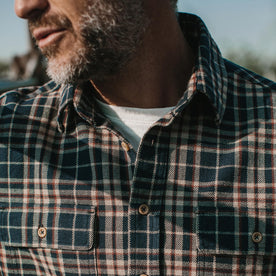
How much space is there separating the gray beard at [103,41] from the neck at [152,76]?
59 mm

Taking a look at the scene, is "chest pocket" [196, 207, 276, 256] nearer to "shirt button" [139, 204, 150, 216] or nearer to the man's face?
"shirt button" [139, 204, 150, 216]

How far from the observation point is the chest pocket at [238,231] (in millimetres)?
1562

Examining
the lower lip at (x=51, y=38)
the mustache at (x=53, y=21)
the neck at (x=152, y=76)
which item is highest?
the mustache at (x=53, y=21)

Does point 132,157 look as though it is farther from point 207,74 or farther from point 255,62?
point 255,62

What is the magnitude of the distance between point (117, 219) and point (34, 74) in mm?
3094

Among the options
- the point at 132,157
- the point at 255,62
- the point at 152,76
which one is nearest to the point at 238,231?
the point at 132,157

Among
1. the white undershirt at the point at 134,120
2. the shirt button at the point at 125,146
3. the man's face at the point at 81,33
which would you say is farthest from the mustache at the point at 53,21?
the shirt button at the point at 125,146

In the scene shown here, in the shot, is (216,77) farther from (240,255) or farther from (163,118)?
(240,255)

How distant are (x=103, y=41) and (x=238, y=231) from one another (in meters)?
0.94

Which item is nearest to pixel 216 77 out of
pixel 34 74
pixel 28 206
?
pixel 28 206

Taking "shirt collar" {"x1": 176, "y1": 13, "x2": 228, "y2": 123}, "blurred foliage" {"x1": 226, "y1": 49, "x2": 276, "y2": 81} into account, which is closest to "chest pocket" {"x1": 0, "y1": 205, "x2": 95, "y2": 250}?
"shirt collar" {"x1": 176, "y1": 13, "x2": 228, "y2": 123}

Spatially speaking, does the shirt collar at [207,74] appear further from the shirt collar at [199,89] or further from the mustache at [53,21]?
the mustache at [53,21]

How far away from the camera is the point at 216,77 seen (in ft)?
5.58

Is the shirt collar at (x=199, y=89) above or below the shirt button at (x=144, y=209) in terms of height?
above
